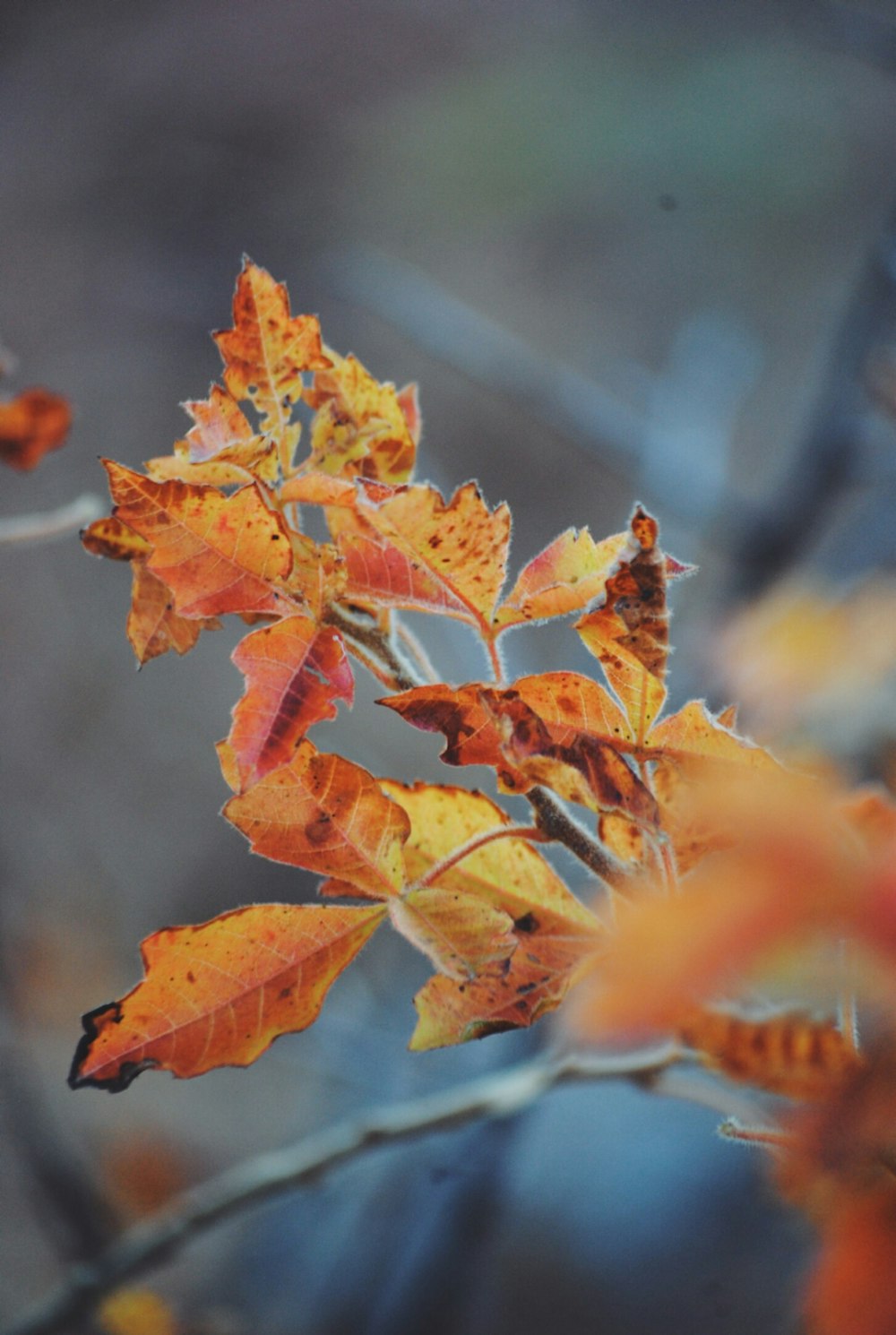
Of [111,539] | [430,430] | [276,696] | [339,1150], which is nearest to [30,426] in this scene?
[111,539]

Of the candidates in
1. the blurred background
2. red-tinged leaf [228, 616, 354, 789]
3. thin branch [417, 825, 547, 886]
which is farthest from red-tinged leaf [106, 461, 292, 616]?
the blurred background

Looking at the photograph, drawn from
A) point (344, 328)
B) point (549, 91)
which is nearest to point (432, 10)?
point (549, 91)

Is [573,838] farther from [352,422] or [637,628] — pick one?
[352,422]

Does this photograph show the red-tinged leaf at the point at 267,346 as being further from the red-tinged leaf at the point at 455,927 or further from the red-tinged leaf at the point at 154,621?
the red-tinged leaf at the point at 455,927

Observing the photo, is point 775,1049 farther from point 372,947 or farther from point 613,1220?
point 372,947

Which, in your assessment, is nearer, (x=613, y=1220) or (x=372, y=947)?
(x=613, y=1220)

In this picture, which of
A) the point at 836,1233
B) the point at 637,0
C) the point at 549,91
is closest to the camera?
the point at 836,1233
